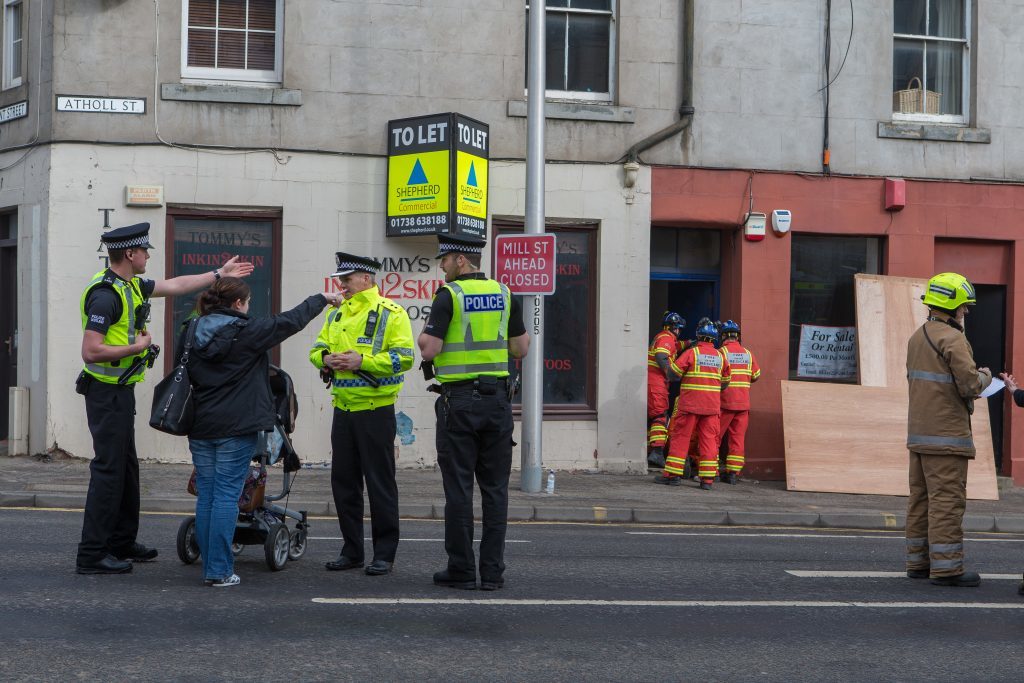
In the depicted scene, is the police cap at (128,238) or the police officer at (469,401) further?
the police cap at (128,238)

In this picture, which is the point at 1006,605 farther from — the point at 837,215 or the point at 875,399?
the point at 837,215

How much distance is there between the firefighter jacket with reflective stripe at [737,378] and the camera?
14.8 metres

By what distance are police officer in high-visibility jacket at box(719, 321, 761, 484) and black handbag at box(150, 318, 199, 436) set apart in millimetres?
8522

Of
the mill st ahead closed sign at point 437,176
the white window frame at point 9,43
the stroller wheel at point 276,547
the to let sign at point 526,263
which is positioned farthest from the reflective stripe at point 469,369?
the white window frame at point 9,43

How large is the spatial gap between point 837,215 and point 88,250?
896 centimetres

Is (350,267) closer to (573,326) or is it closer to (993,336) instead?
(573,326)

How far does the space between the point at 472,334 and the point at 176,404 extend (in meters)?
1.72

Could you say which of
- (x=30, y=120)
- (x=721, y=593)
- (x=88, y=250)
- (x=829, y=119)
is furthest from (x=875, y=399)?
(x=30, y=120)

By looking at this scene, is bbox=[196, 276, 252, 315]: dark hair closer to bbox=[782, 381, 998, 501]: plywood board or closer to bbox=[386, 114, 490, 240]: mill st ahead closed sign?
bbox=[386, 114, 490, 240]: mill st ahead closed sign

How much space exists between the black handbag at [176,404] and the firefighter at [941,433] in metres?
4.66

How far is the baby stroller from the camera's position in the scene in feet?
25.4

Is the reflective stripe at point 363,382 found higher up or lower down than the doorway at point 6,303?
lower down

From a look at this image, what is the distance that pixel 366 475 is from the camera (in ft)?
25.9

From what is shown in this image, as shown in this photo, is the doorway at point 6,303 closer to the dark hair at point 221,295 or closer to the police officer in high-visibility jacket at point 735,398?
the police officer in high-visibility jacket at point 735,398
